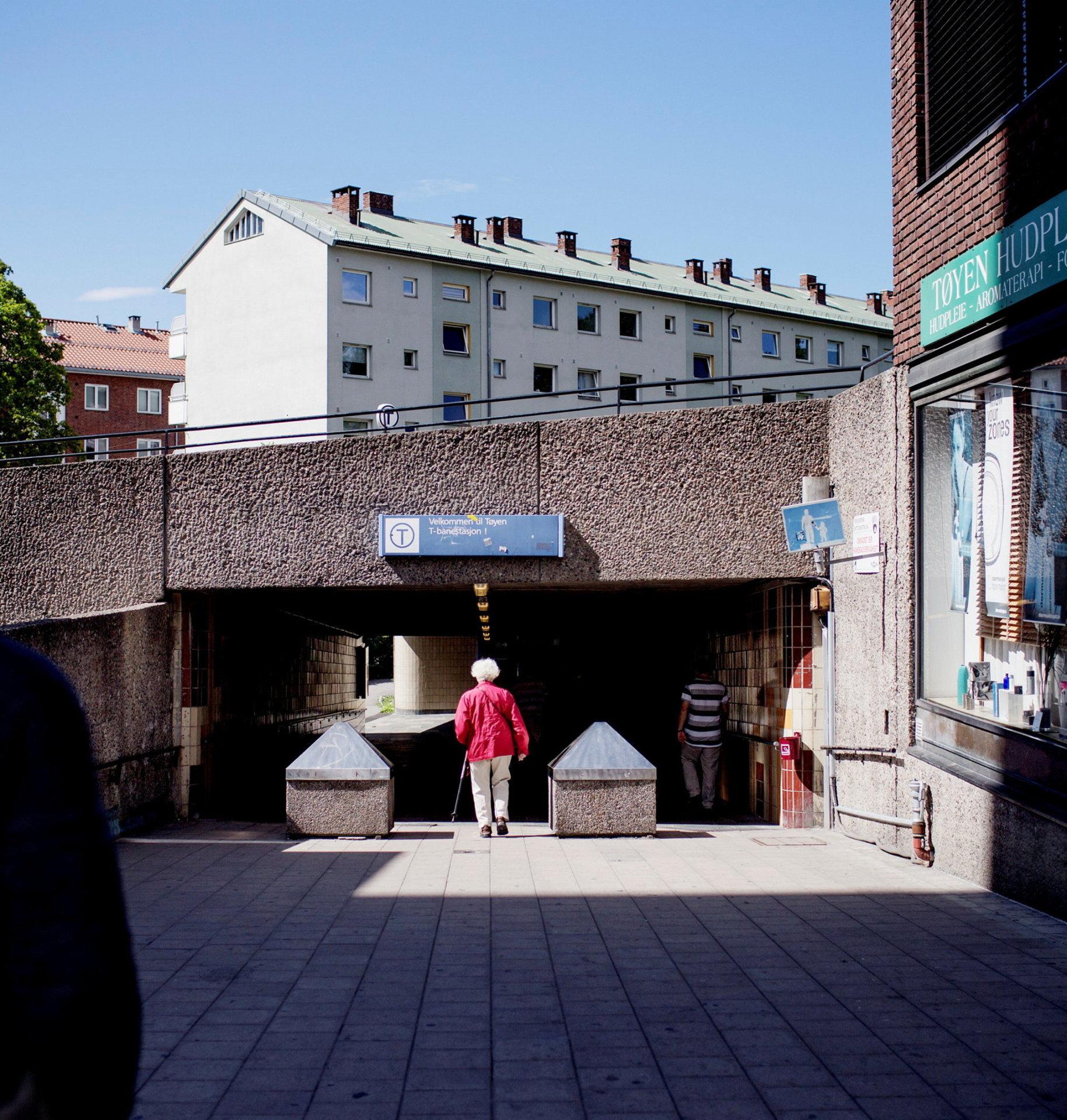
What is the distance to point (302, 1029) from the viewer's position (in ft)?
17.3

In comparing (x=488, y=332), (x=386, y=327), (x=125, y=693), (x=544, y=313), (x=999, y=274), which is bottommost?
(x=125, y=693)

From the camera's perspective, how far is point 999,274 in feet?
27.1

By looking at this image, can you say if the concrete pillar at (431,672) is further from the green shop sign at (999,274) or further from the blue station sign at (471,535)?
the green shop sign at (999,274)

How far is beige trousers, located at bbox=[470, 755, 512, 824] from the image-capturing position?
1127cm

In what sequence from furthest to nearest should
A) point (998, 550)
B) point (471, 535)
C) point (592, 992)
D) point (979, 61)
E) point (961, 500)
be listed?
point (471, 535) → point (961, 500) → point (979, 61) → point (998, 550) → point (592, 992)

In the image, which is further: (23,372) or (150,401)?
(150,401)

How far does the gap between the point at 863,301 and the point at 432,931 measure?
214 ft

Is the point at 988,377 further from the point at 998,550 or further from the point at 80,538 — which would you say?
the point at 80,538

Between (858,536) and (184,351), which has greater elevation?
(184,351)

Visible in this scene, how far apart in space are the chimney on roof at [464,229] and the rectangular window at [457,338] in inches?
196

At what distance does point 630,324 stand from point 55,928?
171 feet

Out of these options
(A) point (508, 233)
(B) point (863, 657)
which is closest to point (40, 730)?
(B) point (863, 657)

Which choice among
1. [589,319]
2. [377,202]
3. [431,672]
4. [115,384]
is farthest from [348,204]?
[115,384]

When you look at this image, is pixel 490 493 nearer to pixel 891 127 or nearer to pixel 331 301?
pixel 891 127
